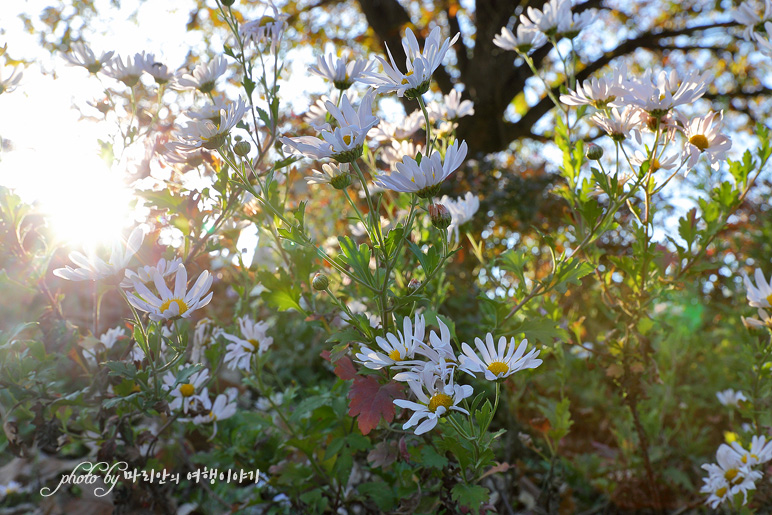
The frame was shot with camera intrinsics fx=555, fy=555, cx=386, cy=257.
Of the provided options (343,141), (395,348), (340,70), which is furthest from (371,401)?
(340,70)

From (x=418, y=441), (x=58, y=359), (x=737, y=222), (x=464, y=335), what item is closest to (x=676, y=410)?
(x=464, y=335)

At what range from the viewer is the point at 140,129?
1.55m

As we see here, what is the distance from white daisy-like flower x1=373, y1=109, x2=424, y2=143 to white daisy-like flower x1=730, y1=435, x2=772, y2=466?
1.08 metres

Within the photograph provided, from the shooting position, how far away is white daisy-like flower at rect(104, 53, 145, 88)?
1.32m

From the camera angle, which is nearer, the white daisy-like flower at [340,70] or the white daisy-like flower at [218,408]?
the white daisy-like flower at [340,70]

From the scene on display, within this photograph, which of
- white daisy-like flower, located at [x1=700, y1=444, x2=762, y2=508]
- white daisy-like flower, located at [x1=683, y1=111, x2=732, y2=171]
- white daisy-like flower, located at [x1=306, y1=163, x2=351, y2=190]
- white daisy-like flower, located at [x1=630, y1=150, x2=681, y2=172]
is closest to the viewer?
white daisy-like flower, located at [x1=306, y1=163, x2=351, y2=190]

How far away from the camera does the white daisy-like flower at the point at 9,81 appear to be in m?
1.29

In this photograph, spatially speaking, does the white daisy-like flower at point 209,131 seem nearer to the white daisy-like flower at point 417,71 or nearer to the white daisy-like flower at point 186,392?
the white daisy-like flower at point 417,71

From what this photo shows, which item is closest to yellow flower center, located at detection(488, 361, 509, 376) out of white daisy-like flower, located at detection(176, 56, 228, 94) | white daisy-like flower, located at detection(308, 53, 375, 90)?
white daisy-like flower, located at detection(308, 53, 375, 90)

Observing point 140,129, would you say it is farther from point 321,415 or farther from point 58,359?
point 321,415

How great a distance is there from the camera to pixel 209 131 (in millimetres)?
934

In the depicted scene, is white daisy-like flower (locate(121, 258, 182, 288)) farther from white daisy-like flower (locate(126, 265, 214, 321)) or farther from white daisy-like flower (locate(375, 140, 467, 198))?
white daisy-like flower (locate(375, 140, 467, 198))

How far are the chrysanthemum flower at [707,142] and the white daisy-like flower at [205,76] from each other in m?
0.98

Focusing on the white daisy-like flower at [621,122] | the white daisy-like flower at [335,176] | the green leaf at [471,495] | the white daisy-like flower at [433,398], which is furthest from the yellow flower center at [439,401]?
the white daisy-like flower at [621,122]
